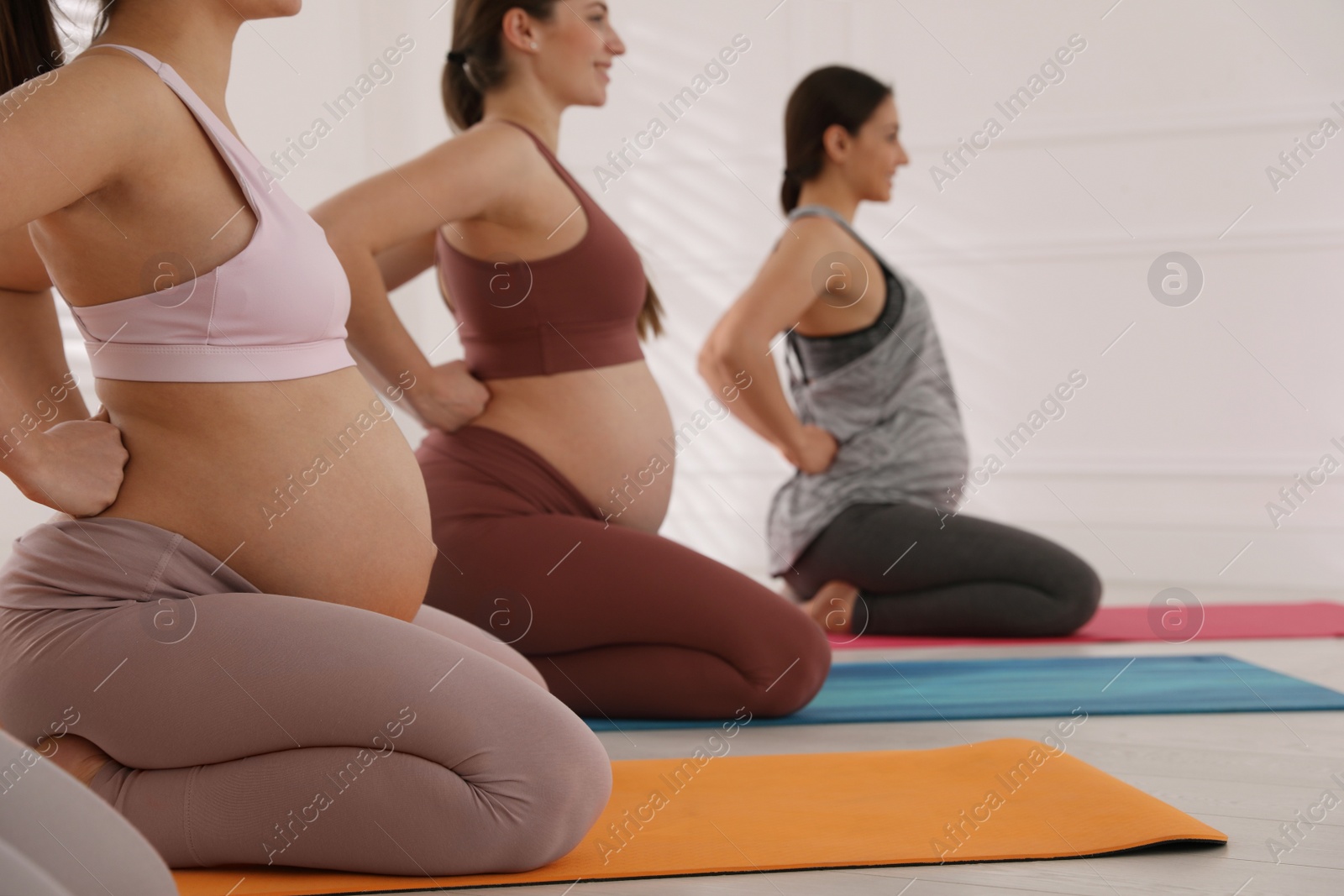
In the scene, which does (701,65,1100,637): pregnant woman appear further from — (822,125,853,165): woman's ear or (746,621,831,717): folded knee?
(746,621,831,717): folded knee

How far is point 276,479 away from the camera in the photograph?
102 centimetres

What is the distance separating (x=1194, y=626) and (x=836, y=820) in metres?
1.71

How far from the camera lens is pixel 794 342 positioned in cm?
266

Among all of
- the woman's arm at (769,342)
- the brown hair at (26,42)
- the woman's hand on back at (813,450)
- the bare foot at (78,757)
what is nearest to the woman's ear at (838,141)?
the woman's arm at (769,342)

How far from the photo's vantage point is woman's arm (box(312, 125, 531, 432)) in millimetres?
1657

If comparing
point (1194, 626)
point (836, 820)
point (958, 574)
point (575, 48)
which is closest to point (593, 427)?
point (575, 48)

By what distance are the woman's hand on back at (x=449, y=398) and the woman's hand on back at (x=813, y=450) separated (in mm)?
892

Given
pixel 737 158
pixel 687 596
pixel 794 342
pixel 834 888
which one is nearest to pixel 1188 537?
pixel 794 342

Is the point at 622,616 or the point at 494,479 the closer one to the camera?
the point at 622,616

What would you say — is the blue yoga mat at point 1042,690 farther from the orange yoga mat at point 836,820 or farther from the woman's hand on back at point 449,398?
the woman's hand on back at point 449,398

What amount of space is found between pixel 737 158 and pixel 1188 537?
1.89 meters

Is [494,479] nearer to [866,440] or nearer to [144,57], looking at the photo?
[144,57]

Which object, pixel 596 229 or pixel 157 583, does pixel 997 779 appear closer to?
pixel 157 583

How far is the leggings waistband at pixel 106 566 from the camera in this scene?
99 centimetres
